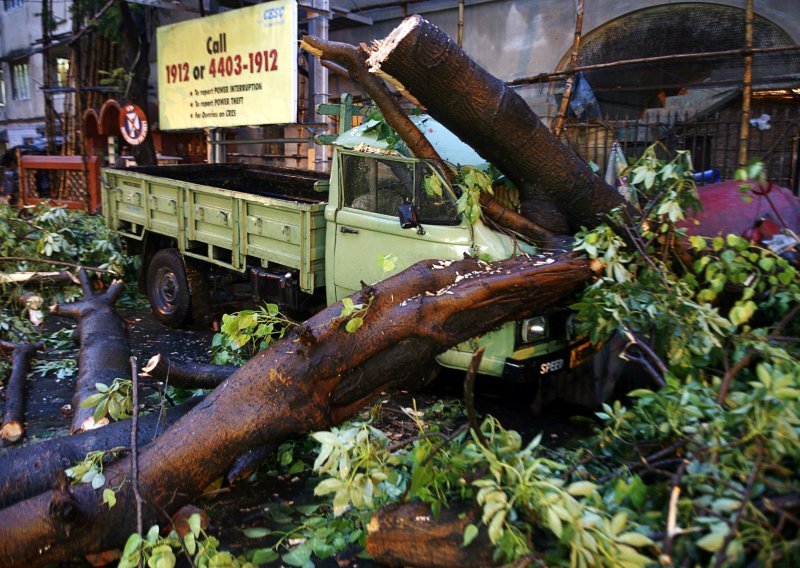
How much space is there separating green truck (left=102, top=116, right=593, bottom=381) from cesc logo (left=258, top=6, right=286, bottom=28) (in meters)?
3.25

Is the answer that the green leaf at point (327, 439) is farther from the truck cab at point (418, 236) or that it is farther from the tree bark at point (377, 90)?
the tree bark at point (377, 90)

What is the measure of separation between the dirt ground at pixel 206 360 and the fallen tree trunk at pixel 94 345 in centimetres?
40

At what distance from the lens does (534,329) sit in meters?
4.54

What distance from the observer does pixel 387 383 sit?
3.88 m

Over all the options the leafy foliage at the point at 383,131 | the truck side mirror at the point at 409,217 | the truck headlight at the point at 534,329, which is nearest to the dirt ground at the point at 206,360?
the truck headlight at the point at 534,329

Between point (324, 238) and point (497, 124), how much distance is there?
207 centimetres

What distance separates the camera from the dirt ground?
355 centimetres

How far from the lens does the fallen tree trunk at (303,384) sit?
9.53ft

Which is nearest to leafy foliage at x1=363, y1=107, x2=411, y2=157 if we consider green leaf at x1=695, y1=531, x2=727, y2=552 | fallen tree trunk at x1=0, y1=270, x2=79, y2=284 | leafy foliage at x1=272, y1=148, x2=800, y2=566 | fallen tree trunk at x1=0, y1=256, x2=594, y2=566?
fallen tree trunk at x1=0, y1=256, x2=594, y2=566

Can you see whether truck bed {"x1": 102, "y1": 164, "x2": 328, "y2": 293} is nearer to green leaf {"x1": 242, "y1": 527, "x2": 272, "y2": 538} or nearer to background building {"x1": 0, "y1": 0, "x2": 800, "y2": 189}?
background building {"x1": 0, "y1": 0, "x2": 800, "y2": 189}

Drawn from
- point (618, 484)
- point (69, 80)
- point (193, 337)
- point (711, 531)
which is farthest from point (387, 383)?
point (69, 80)

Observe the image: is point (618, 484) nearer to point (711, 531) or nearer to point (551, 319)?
point (711, 531)

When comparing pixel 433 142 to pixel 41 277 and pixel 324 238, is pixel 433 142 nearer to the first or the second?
pixel 324 238

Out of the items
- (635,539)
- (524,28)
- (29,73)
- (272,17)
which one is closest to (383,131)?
(635,539)
